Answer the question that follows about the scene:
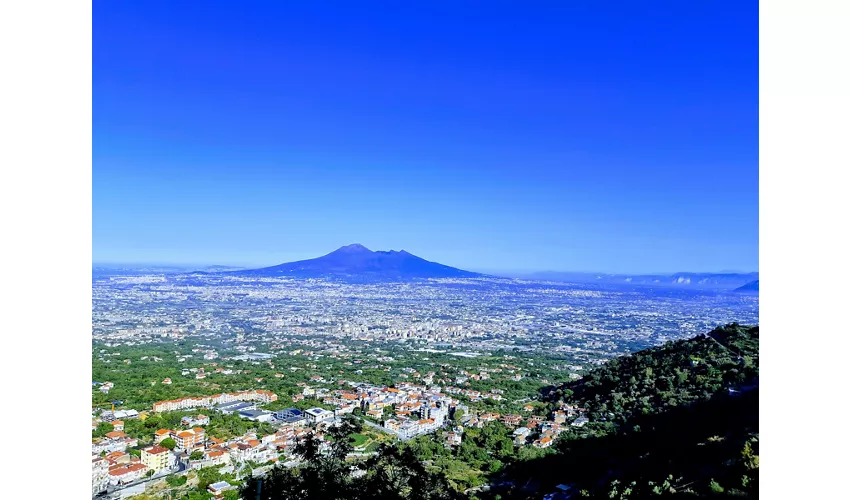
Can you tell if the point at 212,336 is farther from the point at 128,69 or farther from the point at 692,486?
the point at 692,486

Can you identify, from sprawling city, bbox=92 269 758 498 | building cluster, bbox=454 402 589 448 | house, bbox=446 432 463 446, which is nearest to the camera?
sprawling city, bbox=92 269 758 498

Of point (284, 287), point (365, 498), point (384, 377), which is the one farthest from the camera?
point (284, 287)

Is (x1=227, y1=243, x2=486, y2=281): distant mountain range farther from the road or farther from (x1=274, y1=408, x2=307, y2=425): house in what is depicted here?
the road

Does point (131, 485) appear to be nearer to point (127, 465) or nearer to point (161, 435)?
point (127, 465)

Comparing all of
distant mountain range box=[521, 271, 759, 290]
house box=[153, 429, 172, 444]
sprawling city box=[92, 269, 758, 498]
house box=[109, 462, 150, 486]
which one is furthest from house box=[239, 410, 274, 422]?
distant mountain range box=[521, 271, 759, 290]

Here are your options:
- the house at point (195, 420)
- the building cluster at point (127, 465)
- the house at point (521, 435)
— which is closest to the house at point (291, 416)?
the house at point (195, 420)

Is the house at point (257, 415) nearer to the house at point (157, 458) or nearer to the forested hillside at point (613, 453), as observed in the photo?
the house at point (157, 458)
